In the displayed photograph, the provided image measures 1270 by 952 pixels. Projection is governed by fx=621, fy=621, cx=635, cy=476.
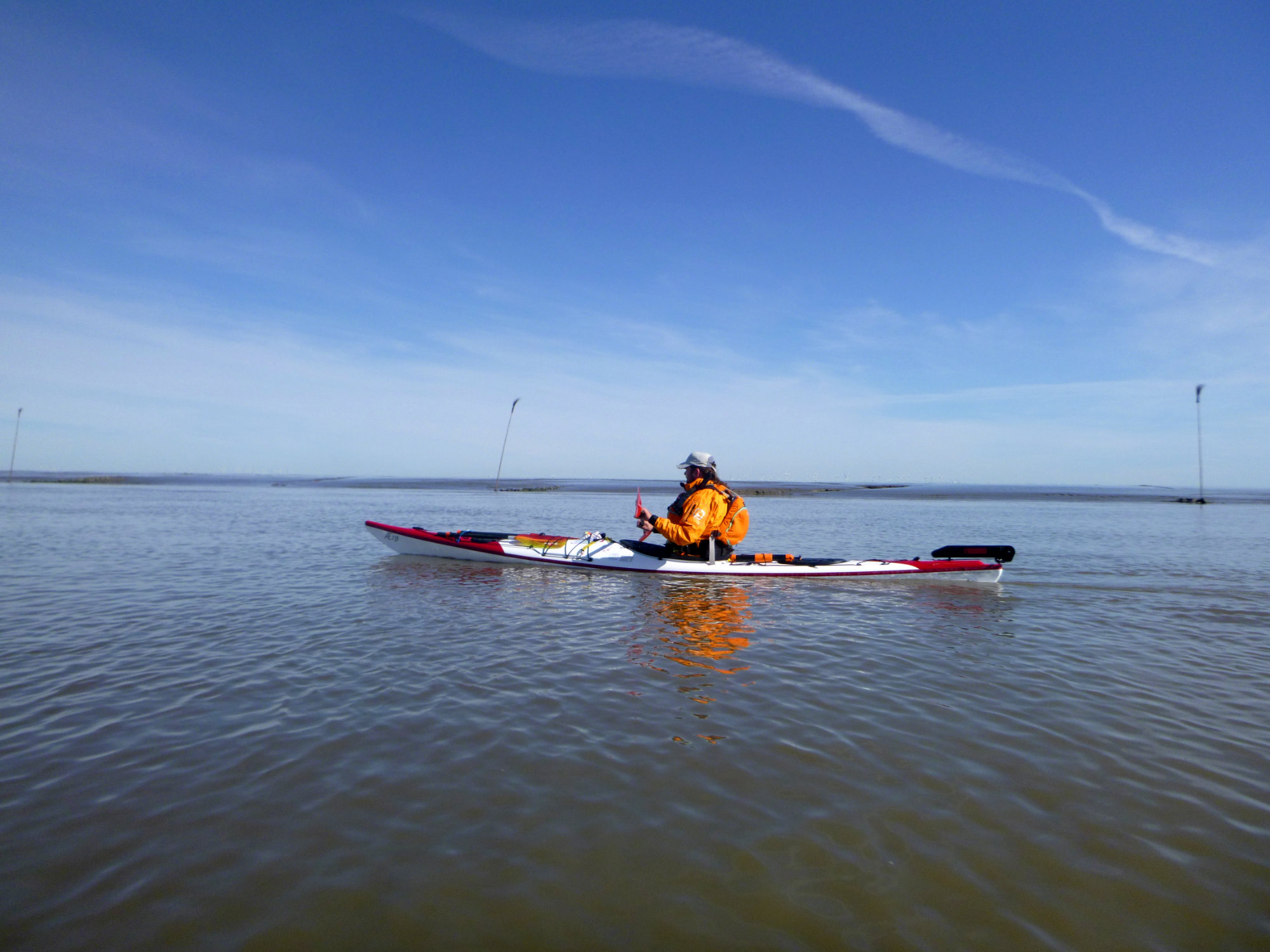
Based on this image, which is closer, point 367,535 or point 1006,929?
point 1006,929

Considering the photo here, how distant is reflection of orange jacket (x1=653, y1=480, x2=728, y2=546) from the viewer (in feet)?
43.8

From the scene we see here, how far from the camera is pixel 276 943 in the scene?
3.12 meters

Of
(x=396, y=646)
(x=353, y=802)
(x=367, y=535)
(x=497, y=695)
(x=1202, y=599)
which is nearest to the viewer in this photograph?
(x=353, y=802)

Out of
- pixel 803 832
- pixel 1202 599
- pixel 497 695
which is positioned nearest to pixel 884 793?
pixel 803 832

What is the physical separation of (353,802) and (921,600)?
424 inches

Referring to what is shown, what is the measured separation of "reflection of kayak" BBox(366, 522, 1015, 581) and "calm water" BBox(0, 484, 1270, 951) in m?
2.42

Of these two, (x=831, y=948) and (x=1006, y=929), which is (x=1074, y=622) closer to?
(x=1006, y=929)

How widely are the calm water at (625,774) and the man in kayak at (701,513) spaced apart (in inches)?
109

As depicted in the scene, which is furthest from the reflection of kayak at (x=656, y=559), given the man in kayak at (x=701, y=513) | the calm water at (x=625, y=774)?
the calm water at (x=625, y=774)

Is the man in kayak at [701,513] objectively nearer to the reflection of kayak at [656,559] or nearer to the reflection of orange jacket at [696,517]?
the reflection of orange jacket at [696,517]

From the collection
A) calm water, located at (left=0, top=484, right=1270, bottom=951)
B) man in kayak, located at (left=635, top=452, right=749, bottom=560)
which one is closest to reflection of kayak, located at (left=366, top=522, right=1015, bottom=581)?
man in kayak, located at (left=635, top=452, right=749, bottom=560)

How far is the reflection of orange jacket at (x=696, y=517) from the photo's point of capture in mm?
13359

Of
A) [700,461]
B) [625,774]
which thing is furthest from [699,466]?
[625,774]

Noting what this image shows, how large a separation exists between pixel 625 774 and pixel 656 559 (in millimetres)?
9506
